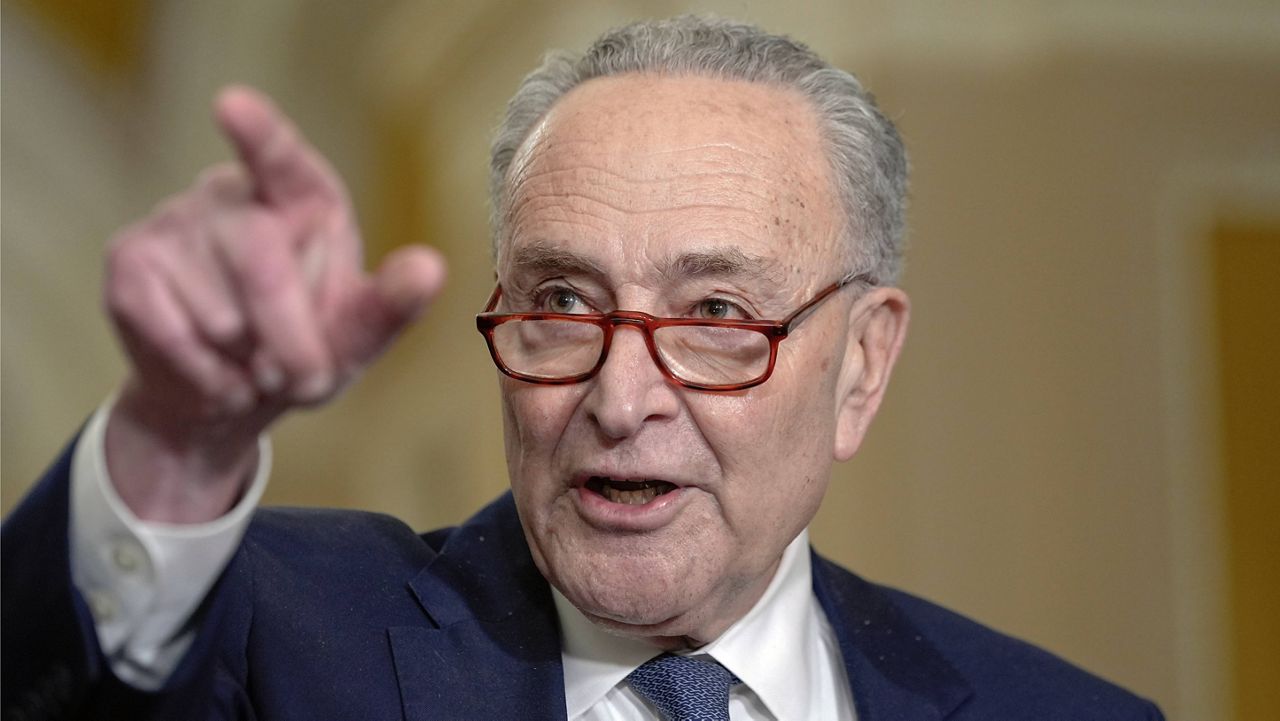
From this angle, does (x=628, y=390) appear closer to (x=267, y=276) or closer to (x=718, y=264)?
(x=718, y=264)

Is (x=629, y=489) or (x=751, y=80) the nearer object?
(x=629, y=489)

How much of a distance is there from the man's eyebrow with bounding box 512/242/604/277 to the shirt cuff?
63cm

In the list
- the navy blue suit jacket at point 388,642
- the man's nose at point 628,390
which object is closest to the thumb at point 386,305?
the navy blue suit jacket at point 388,642

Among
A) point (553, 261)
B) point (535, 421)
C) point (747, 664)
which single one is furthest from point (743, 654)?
point (553, 261)

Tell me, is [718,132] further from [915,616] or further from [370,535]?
[915,616]

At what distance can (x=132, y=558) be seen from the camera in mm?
1263

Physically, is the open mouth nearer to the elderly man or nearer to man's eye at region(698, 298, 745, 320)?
the elderly man

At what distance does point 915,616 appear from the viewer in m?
2.30

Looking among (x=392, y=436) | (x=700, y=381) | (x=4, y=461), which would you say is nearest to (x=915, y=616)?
(x=700, y=381)

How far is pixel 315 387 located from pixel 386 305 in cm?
8

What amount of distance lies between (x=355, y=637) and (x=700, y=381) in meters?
0.50

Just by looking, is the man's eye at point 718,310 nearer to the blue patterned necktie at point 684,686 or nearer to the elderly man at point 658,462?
the elderly man at point 658,462

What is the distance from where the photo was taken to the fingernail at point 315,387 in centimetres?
112

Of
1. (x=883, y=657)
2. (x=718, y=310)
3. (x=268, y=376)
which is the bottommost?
(x=883, y=657)
